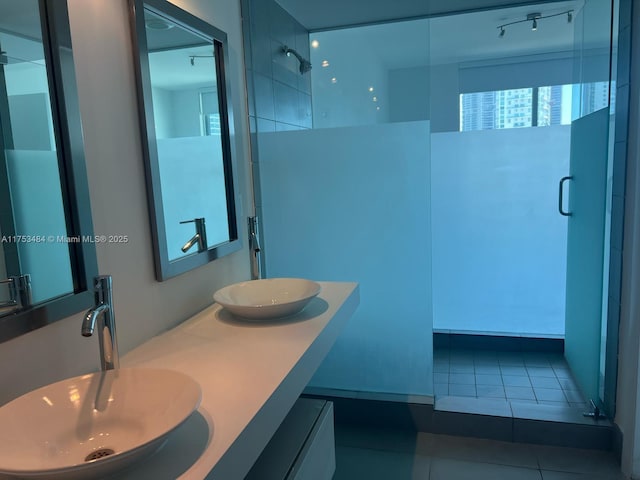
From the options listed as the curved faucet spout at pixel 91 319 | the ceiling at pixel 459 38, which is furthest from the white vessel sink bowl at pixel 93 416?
the ceiling at pixel 459 38

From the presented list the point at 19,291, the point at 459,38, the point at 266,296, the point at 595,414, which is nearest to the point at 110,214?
the point at 19,291

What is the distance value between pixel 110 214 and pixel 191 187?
0.47m

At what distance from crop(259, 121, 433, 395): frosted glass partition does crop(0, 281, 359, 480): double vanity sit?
27.9 inches

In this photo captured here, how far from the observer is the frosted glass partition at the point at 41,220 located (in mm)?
1131

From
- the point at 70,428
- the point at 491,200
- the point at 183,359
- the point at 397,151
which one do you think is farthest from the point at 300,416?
the point at 491,200

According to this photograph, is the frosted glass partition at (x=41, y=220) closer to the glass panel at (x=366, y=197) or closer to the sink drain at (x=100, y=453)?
the sink drain at (x=100, y=453)

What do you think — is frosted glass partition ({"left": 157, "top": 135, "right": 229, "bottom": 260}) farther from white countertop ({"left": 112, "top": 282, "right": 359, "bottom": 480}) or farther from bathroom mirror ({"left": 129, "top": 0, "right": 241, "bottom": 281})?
white countertop ({"left": 112, "top": 282, "right": 359, "bottom": 480})

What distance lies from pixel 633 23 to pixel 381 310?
1679mm

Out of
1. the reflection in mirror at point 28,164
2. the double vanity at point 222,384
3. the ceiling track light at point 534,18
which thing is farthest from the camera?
the ceiling track light at point 534,18

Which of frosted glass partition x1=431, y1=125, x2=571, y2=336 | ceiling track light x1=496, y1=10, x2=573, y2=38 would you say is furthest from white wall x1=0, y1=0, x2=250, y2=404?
frosted glass partition x1=431, y1=125, x2=571, y2=336

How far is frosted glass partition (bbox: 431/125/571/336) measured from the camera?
140 inches

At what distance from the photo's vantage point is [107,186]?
1.38m

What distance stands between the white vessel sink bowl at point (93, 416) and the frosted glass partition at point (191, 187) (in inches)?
25.5

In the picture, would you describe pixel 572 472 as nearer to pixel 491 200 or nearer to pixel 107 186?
pixel 491 200
